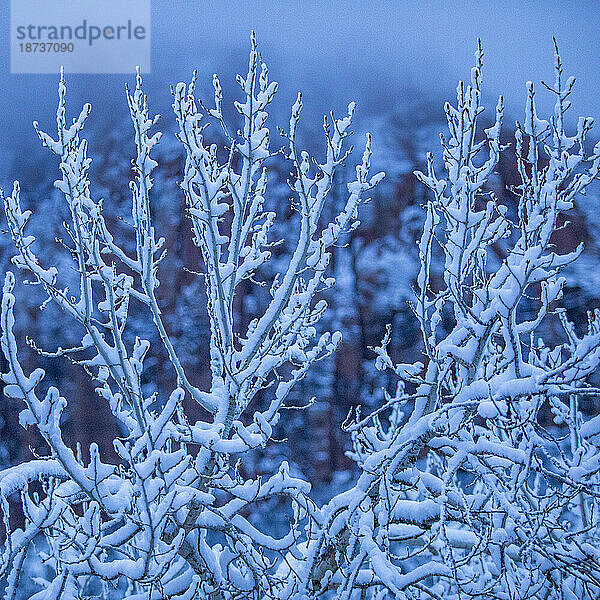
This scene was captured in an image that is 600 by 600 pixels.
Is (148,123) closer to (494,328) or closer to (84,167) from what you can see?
(84,167)

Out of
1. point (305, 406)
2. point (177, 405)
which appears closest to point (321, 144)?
point (305, 406)

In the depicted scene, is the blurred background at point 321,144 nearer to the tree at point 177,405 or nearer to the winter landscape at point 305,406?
the winter landscape at point 305,406

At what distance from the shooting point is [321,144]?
8.77 metres

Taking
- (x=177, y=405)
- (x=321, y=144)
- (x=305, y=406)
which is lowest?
(x=305, y=406)

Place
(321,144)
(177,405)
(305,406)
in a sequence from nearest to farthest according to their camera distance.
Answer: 1. (177,405)
2. (305,406)
3. (321,144)

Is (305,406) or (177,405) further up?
(177,405)

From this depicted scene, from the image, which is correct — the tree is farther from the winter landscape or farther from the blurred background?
the blurred background

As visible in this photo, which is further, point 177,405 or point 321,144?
point 321,144

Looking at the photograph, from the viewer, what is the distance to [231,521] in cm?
258

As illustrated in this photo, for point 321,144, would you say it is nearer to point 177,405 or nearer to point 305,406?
point 305,406

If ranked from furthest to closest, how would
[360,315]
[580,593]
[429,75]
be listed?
1. [360,315]
2. [429,75]
3. [580,593]

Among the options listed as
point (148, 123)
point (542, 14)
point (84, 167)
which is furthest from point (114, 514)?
point (542, 14)

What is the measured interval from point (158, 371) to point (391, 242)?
3.69 meters

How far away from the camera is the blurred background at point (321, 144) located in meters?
7.94
